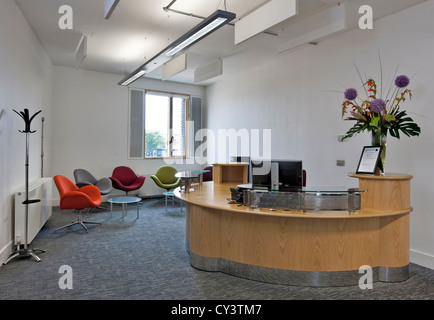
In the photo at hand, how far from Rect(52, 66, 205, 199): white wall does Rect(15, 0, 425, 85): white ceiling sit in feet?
1.94

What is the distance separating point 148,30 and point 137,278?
400 cm

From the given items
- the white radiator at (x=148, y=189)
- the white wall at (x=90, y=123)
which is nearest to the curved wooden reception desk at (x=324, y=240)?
the white radiator at (x=148, y=189)

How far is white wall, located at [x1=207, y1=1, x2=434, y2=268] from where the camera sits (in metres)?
3.99

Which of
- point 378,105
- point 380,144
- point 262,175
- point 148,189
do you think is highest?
point 378,105

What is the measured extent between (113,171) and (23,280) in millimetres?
4749

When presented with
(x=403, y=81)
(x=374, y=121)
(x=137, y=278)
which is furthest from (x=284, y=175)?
(x=137, y=278)

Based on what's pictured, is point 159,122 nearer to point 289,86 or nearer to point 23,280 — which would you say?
point 289,86

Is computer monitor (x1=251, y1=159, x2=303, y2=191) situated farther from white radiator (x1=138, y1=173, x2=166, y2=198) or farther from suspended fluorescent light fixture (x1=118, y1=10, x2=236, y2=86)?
white radiator (x1=138, y1=173, x2=166, y2=198)

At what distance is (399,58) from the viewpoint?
14.1 ft

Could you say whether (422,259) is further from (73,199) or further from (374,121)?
(73,199)

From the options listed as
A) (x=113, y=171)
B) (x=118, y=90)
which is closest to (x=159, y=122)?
(x=118, y=90)

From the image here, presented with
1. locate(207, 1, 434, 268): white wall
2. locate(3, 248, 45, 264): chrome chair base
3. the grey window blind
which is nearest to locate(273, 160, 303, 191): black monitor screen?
locate(207, 1, 434, 268): white wall

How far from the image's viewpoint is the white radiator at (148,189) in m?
8.38

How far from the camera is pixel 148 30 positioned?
16.9ft
